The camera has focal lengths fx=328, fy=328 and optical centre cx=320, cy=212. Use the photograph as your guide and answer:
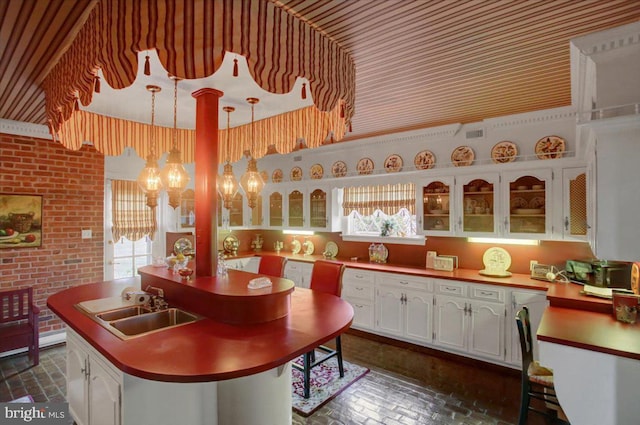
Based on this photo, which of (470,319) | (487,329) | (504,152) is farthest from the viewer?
(504,152)

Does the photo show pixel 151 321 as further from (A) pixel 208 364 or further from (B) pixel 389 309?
(B) pixel 389 309

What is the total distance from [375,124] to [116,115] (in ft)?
9.45

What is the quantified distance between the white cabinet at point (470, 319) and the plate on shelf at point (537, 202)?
96 cm

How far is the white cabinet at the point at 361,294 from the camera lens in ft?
13.9

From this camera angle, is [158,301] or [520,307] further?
[520,307]

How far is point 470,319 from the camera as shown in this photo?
11.5 ft

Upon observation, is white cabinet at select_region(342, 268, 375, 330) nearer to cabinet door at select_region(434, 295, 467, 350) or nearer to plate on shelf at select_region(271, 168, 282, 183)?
cabinet door at select_region(434, 295, 467, 350)

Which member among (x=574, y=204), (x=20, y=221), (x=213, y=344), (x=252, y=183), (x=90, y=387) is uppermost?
(x=252, y=183)

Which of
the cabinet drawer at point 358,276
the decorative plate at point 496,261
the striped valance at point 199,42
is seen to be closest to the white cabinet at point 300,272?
the cabinet drawer at point 358,276

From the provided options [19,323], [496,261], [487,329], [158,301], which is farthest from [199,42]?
[19,323]

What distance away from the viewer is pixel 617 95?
2047mm

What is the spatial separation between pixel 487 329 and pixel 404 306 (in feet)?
2.98

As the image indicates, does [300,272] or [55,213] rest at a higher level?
[55,213]

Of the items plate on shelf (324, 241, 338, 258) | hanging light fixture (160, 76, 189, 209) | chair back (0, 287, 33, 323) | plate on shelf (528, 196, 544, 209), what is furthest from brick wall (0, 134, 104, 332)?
plate on shelf (528, 196, 544, 209)
